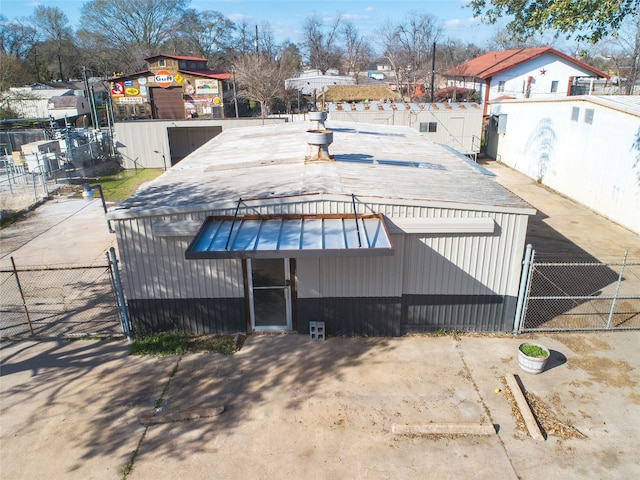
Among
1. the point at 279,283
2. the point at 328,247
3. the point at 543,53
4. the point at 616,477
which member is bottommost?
the point at 616,477

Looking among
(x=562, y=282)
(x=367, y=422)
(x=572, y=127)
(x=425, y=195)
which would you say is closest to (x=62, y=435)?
(x=367, y=422)

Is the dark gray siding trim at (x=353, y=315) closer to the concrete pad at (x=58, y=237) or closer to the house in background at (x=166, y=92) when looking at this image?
the concrete pad at (x=58, y=237)

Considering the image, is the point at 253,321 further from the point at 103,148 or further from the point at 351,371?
the point at 103,148

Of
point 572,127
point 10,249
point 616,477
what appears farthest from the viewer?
point 572,127

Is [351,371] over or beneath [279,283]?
beneath

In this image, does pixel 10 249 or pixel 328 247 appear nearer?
pixel 328 247

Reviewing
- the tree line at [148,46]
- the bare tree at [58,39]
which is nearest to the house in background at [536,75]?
the tree line at [148,46]

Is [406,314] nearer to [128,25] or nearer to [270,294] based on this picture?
[270,294]

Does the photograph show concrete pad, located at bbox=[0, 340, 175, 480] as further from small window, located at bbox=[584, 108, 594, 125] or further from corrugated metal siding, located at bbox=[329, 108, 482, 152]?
corrugated metal siding, located at bbox=[329, 108, 482, 152]
